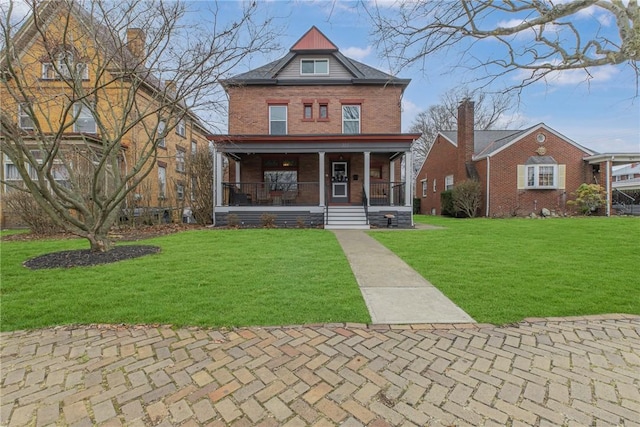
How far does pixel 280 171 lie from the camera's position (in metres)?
15.7

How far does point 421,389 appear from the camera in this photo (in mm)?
2258

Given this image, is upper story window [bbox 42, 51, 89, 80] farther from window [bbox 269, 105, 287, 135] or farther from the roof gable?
the roof gable

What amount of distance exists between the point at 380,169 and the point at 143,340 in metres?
14.4

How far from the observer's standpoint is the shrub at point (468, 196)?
17.8m

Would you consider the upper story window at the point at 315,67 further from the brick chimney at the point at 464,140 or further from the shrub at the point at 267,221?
the brick chimney at the point at 464,140

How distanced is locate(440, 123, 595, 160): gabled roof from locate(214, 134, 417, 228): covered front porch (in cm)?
724

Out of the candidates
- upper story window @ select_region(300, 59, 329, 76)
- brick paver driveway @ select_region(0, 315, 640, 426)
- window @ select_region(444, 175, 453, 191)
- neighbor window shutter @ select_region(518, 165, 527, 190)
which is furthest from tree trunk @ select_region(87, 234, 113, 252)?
window @ select_region(444, 175, 453, 191)

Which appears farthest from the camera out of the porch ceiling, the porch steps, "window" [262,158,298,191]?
"window" [262,158,298,191]

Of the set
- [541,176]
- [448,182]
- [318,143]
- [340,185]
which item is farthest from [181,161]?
[541,176]

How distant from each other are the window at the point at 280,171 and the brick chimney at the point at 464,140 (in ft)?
37.9

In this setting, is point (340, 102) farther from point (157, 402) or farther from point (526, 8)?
point (157, 402)

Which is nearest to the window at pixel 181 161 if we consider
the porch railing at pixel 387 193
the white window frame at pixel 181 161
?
the white window frame at pixel 181 161

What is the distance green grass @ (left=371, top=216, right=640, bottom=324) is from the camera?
3.84m

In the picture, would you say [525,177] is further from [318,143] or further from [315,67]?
[315,67]
